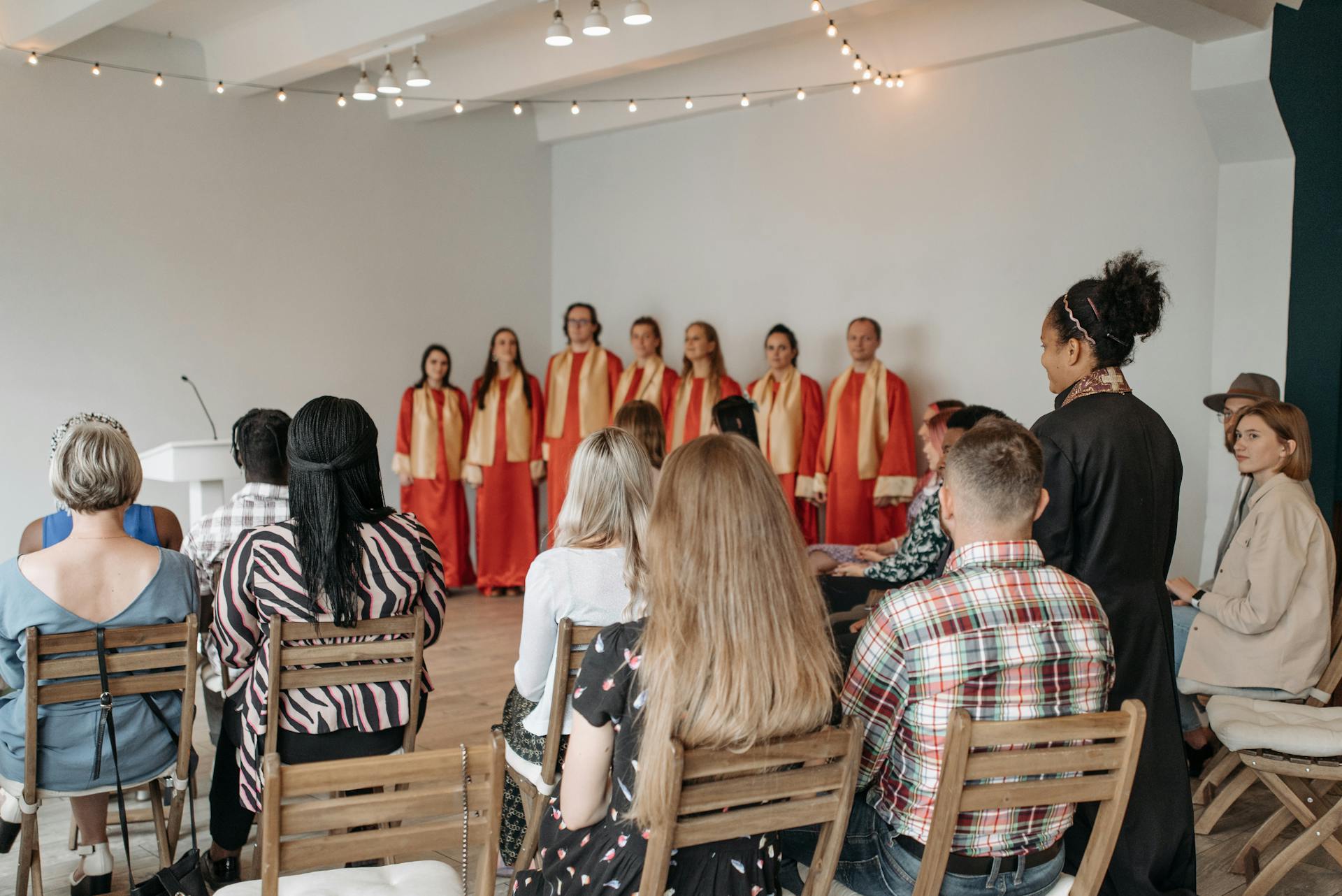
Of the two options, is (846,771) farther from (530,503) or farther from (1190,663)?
(530,503)

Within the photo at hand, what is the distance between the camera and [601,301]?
311 inches

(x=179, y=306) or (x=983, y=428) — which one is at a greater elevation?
(x=179, y=306)

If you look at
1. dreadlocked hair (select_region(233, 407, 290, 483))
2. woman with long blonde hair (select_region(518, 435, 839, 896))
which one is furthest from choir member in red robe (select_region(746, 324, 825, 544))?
woman with long blonde hair (select_region(518, 435, 839, 896))

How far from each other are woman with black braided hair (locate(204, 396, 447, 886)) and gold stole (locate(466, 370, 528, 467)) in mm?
4656

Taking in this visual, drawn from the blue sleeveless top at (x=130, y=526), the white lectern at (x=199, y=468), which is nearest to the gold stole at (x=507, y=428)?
the white lectern at (x=199, y=468)

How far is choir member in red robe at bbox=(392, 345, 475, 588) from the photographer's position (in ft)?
23.4

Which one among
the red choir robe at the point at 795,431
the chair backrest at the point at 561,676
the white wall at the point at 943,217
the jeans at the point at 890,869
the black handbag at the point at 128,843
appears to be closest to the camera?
the jeans at the point at 890,869

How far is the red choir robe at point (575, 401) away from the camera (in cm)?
712

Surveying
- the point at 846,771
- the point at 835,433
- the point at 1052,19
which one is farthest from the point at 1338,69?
the point at 846,771

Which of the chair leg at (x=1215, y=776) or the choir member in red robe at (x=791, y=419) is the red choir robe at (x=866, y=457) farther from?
the chair leg at (x=1215, y=776)

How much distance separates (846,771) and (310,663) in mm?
1186

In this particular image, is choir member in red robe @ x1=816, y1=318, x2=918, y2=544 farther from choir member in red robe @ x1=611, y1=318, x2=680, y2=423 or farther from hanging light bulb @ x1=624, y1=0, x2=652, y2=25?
hanging light bulb @ x1=624, y1=0, x2=652, y2=25

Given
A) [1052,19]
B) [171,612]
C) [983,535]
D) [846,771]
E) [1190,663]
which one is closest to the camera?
[846,771]

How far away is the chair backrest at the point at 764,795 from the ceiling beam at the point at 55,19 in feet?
15.0
